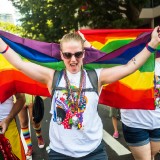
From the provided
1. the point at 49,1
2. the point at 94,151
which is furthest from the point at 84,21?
the point at 94,151

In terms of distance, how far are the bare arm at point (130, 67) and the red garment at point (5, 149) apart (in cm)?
110

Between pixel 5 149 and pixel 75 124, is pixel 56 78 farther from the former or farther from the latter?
pixel 5 149

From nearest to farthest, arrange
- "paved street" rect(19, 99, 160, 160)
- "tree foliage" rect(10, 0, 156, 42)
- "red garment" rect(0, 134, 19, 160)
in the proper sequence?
"red garment" rect(0, 134, 19, 160)
"paved street" rect(19, 99, 160, 160)
"tree foliage" rect(10, 0, 156, 42)

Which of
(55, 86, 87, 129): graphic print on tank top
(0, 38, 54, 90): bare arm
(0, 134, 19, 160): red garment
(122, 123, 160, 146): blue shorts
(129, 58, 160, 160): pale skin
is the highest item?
(0, 38, 54, 90): bare arm

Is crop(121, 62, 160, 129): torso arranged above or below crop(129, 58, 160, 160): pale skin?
above

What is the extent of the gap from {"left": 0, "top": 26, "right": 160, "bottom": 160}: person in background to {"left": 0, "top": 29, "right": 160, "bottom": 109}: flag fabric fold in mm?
514

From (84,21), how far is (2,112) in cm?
1159

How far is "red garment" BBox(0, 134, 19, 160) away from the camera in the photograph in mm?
2760

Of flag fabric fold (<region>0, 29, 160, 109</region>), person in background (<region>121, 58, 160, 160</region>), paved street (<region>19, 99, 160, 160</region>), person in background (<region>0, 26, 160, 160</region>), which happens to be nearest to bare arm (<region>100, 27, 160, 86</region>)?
person in background (<region>0, 26, 160, 160</region>)

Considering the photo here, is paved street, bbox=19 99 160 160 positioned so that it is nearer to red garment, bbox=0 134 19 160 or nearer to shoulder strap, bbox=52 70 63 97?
red garment, bbox=0 134 19 160

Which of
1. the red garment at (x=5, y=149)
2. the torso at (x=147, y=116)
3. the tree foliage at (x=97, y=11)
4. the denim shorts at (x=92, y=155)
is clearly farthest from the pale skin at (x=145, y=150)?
the tree foliage at (x=97, y=11)

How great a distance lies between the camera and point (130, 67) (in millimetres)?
2455

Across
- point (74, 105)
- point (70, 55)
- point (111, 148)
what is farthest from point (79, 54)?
point (111, 148)

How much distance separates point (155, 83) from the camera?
3.28 meters
